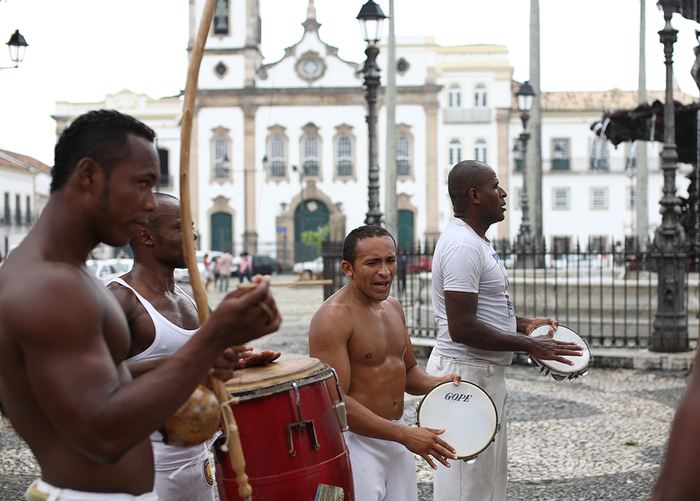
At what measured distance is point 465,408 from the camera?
11.1 feet

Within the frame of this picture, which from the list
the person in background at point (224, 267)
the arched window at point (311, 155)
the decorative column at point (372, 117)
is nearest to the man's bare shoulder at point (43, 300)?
the decorative column at point (372, 117)

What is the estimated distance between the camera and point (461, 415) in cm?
337

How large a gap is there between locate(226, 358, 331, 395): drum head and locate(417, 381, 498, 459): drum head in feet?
2.09

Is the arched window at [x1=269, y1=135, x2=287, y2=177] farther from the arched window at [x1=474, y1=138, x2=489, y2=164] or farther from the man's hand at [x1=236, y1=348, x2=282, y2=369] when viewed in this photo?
the man's hand at [x1=236, y1=348, x2=282, y2=369]

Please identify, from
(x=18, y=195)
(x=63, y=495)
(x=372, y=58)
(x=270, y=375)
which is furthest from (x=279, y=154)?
(x=63, y=495)

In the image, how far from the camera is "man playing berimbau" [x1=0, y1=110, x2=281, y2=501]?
5.50 ft

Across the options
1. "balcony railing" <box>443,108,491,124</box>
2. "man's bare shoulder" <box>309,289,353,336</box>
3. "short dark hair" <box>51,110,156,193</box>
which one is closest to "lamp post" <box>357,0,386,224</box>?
"man's bare shoulder" <box>309,289,353,336</box>

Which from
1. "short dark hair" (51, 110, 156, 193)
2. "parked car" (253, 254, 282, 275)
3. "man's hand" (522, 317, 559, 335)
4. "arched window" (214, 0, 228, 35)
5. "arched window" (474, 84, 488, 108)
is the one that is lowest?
"parked car" (253, 254, 282, 275)

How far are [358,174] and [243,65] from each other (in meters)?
9.71

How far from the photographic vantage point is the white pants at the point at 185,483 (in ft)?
9.70

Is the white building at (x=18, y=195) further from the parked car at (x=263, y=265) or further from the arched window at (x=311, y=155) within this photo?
the parked car at (x=263, y=265)

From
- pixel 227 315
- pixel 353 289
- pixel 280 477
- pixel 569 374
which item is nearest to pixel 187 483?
pixel 280 477

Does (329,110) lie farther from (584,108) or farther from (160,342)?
(160,342)

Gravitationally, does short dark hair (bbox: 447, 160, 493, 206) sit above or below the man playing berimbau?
above
